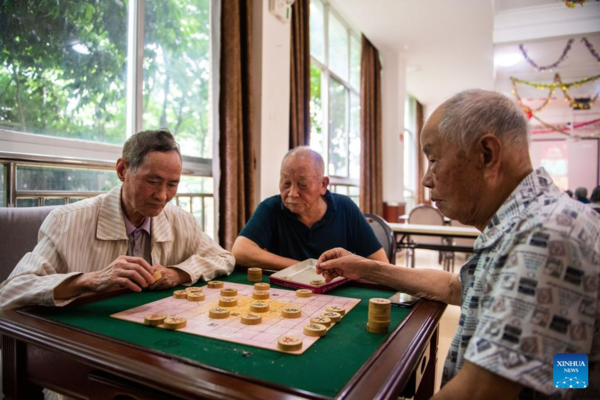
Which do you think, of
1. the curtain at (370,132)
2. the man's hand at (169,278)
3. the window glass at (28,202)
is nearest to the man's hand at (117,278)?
the man's hand at (169,278)

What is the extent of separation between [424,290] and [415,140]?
32.8 feet

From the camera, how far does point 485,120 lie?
884mm

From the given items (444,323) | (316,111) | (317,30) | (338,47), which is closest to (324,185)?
(444,323)

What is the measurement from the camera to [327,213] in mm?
2289

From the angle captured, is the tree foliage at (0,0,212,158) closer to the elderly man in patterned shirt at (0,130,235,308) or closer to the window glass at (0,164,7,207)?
the window glass at (0,164,7,207)

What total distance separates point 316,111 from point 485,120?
455 cm

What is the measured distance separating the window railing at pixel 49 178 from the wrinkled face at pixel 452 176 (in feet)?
6.22

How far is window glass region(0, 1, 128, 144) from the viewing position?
2012 millimetres

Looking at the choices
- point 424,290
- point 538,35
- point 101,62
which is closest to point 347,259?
point 424,290

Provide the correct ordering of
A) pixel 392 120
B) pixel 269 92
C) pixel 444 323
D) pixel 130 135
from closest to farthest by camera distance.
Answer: pixel 130 135 < pixel 269 92 < pixel 444 323 < pixel 392 120

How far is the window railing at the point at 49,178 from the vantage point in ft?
6.35

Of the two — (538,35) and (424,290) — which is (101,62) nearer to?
(424,290)

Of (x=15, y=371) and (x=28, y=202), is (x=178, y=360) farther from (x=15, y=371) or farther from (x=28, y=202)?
(x=28, y=202)

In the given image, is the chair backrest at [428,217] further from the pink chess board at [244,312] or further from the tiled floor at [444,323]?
the pink chess board at [244,312]
